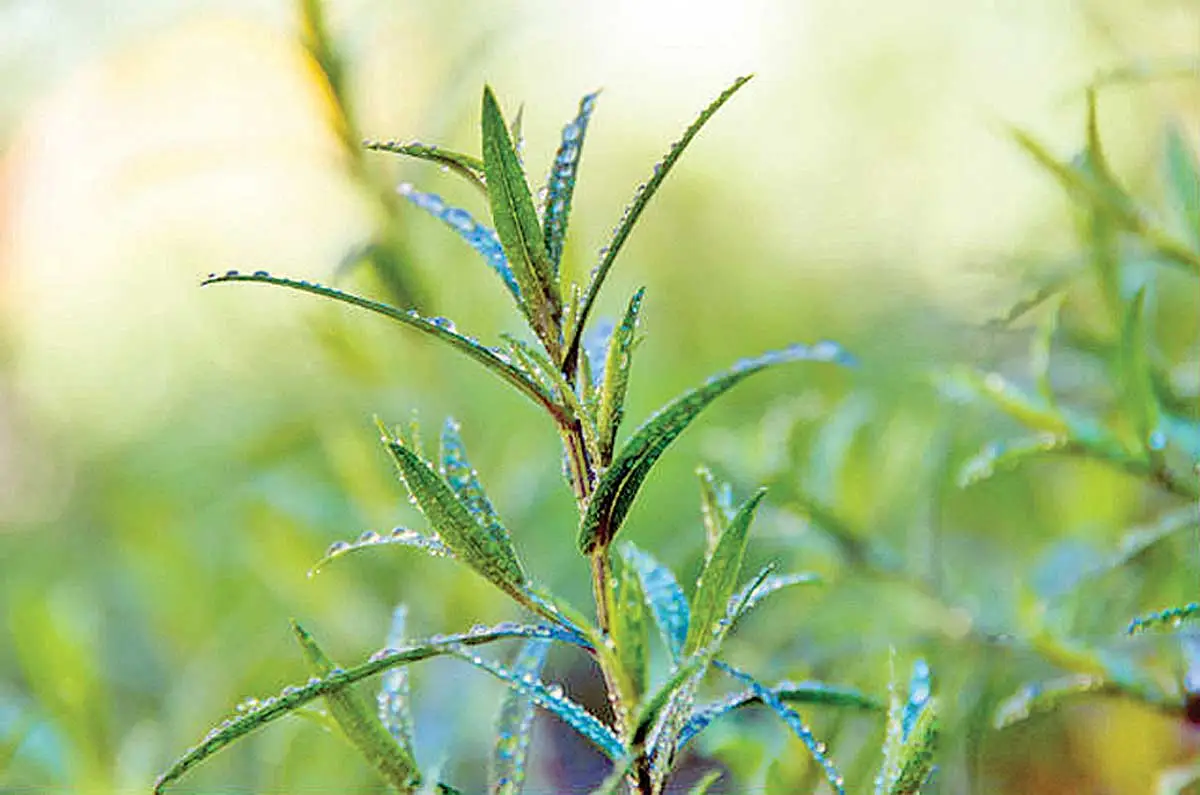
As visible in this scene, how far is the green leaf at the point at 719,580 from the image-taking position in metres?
0.22

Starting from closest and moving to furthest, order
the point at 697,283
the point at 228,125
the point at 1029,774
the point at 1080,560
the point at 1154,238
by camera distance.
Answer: the point at 1154,238
the point at 1080,560
the point at 1029,774
the point at 228,125
the point at 697,283

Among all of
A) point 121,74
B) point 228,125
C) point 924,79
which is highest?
point 121,74

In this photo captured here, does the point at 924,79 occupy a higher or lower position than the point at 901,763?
higher

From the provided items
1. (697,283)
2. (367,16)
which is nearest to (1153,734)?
(367,16)

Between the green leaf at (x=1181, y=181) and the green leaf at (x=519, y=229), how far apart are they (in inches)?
10.0

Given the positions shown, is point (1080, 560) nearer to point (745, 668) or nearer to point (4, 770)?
point (745, 668)

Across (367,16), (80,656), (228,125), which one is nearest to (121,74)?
(228,125)

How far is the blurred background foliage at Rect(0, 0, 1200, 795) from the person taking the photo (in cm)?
48

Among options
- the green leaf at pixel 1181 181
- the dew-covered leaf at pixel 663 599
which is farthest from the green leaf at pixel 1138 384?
the dew-covered leaf at pixel 663 599

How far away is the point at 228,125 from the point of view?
97 centimetres

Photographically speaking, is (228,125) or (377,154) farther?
(228,125)

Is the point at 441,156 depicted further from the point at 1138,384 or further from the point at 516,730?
the point at 1138,384

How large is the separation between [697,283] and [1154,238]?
33.0 inches

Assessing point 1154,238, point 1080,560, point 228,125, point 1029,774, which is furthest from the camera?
point 228,125
